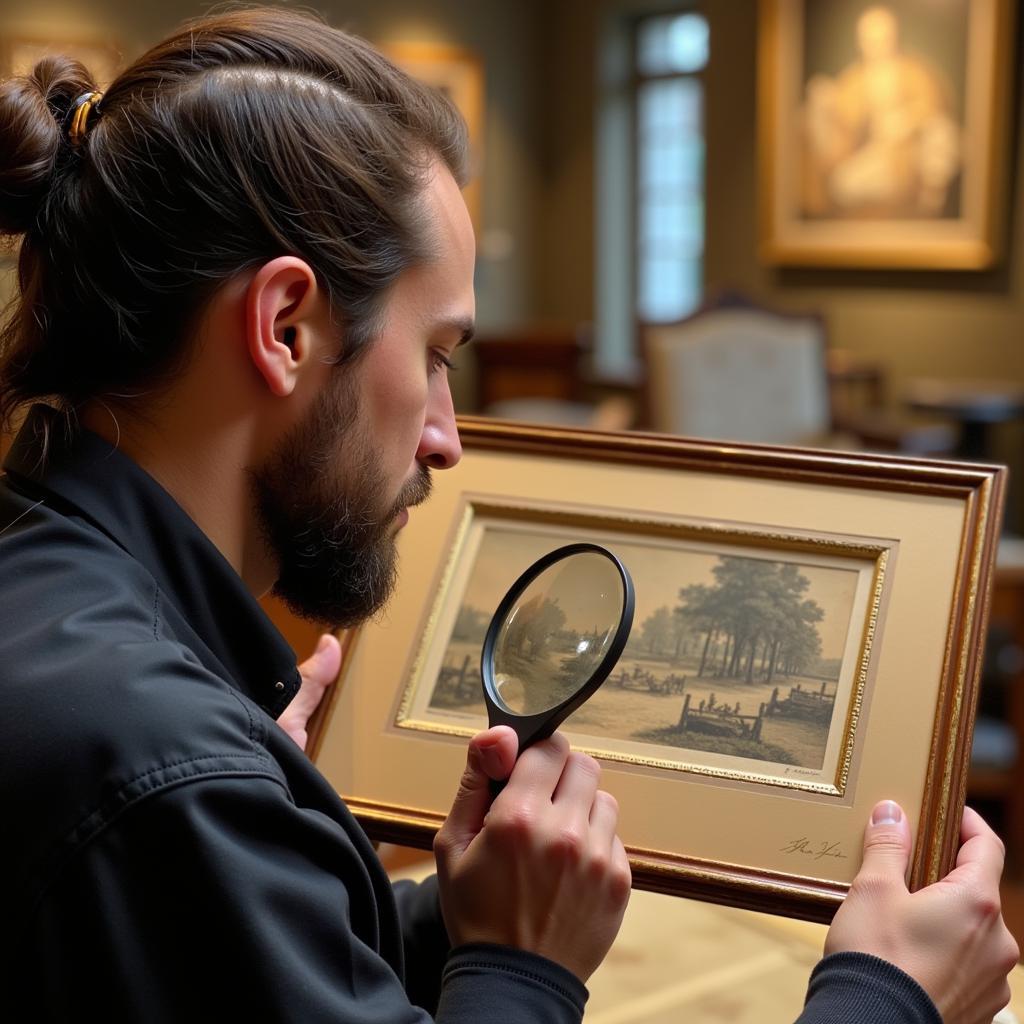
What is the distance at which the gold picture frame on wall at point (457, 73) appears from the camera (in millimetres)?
9203

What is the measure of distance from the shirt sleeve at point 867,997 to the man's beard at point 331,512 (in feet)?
1.58

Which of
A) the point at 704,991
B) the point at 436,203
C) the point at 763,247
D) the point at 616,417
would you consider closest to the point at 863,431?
the point at 616,417

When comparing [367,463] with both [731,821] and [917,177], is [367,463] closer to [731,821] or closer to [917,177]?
→ [731,821]

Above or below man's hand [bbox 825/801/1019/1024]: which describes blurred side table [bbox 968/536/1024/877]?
below

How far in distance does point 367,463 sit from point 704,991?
0.78m

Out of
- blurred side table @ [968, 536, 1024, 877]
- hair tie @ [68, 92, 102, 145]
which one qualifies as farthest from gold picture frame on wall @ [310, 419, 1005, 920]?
blurred side table @ [968, 536, 1024, 877]

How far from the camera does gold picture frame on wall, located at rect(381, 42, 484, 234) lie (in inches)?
362

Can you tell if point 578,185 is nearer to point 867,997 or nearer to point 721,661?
point 721,661

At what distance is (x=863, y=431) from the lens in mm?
5781

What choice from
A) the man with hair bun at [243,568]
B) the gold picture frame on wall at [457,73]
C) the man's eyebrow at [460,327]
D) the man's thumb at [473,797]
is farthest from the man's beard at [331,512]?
the gold picture frame on wall at [457,73]

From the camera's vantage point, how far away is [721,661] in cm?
125

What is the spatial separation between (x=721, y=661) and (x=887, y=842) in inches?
9.4

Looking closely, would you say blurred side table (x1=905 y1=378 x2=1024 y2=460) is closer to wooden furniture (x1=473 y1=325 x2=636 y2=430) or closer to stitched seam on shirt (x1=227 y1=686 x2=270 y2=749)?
wooden furniture (x1=473 y1=325 x2=636 y2=430)

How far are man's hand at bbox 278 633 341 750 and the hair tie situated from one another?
21.5 inches
